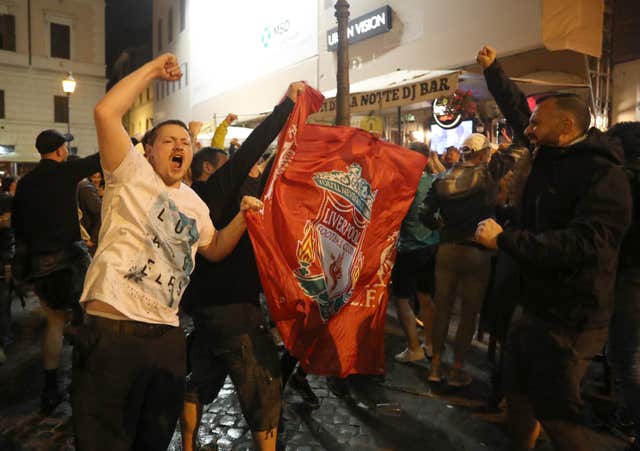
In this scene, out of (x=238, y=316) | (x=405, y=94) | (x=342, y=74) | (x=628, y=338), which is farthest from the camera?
(x=405, y=94)

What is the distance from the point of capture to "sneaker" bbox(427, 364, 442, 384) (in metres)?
4.75

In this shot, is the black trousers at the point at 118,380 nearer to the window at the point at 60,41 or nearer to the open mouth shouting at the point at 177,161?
the open mouth shouting at the point at 177,161

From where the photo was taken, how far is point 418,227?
5375 mm

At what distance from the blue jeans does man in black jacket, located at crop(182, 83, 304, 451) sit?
2.09m

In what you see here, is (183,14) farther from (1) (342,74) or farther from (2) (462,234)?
(2) (462,234)

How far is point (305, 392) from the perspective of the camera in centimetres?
435

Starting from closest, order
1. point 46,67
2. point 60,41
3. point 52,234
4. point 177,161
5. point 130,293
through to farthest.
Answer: point 130,293
point 177,161
point 52,234
point 46,67
point 60,41

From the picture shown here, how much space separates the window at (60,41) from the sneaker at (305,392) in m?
37.7

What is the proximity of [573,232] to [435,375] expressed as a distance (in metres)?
2.81

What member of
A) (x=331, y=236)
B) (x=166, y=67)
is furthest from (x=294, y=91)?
(x=166, y=67)

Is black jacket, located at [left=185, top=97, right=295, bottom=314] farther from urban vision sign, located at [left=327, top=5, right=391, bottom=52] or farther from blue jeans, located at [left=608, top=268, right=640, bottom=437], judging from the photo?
urban vision sign, located at [left=327, top=5, right=391, bottom=52]

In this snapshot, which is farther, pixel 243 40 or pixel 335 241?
pixel 243 40

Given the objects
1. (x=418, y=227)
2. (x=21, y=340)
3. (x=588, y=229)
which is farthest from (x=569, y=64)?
(x=21, y=340)

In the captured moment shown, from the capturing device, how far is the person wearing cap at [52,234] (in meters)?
4.13
